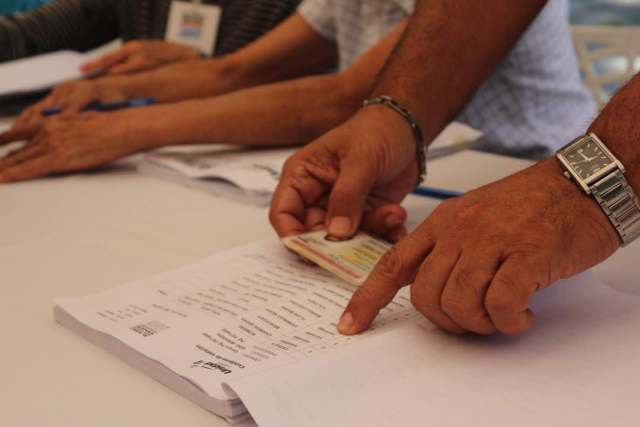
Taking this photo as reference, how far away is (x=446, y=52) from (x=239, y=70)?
0.85 meters

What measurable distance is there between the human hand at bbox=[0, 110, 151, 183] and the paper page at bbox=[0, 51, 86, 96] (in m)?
0.45

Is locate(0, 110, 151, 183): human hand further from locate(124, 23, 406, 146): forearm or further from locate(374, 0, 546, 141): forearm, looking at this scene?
locate(374, 0, 546, 141): forearm

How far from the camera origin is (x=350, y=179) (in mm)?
1027

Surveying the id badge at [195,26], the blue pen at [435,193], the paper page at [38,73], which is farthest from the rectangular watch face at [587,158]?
the id badge at [195,26]

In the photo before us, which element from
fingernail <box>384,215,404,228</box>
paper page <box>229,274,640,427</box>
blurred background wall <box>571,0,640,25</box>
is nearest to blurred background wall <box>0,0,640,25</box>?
blurred background wall <box>571,0,640,25</box>

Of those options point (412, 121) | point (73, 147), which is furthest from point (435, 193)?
point (73, 147)

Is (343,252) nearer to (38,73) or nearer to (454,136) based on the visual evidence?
(454,136)

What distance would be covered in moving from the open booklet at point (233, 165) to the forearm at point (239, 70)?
1.24 feet

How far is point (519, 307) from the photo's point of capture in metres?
0.72

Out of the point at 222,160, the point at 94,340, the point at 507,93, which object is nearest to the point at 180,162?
the point at 222,160

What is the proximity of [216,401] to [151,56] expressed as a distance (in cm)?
153

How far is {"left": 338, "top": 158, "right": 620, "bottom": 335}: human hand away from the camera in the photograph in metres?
0.73

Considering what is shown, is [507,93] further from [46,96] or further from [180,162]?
[46,96]

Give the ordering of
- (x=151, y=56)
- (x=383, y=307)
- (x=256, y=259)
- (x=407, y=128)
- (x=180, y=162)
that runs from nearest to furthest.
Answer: (x=383, y=307), (x=256, y=259), (x=407, y=128), (x=180, y=162), (x=151, y=56)
